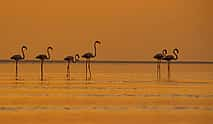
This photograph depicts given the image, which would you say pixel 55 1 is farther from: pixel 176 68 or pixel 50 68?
pixel 176 68

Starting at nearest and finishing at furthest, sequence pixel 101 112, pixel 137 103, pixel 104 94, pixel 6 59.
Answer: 1. pixel 101 112
2. pixel 137 103
3. pixel 104 94
4. pixel 6 59

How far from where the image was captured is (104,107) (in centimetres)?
377

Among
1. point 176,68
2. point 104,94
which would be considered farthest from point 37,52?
point 104,94

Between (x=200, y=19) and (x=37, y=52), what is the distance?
3.80m

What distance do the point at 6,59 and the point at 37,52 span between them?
0.71m

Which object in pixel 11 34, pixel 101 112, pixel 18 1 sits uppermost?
pixel 18 1

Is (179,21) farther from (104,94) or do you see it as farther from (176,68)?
(104,94)

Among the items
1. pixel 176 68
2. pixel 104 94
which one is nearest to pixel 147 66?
pixel 176 68

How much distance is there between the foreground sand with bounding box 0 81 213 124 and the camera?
10.6 ft

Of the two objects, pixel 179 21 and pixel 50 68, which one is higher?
pixel 179 21

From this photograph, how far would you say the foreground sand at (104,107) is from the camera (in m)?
3.22

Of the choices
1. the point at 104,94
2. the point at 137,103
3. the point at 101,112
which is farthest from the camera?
the point at 104,94

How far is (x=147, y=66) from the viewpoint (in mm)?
11219

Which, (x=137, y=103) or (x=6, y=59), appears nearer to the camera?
(x=137, y=103)
